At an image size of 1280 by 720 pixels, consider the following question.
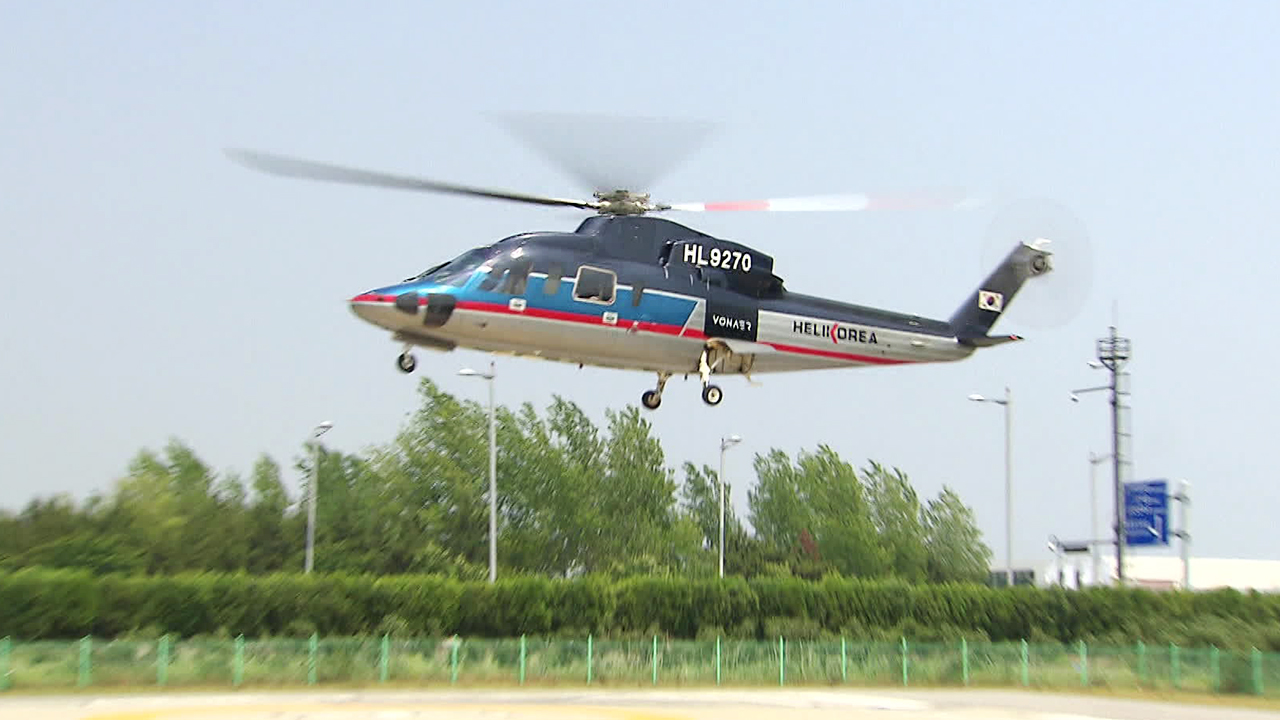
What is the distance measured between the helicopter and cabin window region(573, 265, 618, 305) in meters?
0.02

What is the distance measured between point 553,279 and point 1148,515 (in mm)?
39198

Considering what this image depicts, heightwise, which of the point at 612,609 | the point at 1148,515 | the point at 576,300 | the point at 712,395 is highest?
the point at 576,300

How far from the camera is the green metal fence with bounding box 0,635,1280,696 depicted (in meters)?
39.6

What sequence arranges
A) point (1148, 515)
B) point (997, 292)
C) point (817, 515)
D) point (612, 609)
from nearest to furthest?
point (997, 292), point (612, 609), point (1148, 515), point (817, 515)

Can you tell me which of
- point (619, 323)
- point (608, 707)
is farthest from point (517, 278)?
point (608, 707)

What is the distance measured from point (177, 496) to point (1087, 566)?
50911 mm

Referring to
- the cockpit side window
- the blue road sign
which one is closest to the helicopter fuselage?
the cockpit side window

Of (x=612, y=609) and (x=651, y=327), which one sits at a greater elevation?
(x=651, y=327)

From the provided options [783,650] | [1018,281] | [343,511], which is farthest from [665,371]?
[343,511]

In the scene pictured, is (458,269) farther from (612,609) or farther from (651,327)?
(612,609)

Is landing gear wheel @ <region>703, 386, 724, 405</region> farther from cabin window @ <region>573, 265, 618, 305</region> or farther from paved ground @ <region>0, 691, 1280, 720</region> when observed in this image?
paved ground @ <region>0, 691, 1280, 720</region>

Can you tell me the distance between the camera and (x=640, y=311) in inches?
1192

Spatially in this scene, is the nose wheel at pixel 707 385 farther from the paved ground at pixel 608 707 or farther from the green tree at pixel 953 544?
the green tree at pixel 953 544

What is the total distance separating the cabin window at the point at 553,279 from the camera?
29578 mm
